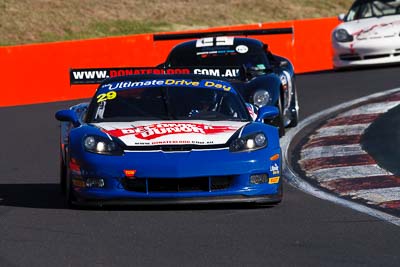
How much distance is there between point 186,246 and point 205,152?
59.8 inches

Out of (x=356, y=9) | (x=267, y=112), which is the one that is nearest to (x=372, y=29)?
(x=356, y=9)

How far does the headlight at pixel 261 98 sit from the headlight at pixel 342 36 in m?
7.78

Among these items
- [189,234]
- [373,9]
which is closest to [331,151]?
[189,234]

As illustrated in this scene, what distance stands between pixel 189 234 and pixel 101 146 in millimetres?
1401

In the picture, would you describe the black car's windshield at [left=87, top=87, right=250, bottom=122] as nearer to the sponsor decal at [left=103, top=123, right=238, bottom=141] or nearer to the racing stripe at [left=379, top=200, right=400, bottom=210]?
the sponsor decal at [left=103, top=123, right=238, bottom=141]

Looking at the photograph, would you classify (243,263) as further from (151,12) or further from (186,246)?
(151,12)

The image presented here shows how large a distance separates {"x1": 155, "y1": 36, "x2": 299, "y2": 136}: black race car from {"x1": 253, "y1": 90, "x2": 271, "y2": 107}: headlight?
0.08m

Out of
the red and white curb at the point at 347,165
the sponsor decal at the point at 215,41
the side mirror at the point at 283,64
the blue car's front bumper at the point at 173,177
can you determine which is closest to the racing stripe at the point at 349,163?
the red and white curb at the point at 347,165

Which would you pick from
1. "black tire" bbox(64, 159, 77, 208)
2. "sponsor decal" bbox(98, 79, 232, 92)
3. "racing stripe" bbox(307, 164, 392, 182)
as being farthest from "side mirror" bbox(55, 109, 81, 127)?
"racing stripe" bbox(307, 164, 392, 182)

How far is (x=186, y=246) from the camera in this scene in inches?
287

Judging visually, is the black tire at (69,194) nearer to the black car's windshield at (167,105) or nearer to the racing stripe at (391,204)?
the black car's windshield at (167,105)

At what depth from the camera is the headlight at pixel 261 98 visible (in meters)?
13.3

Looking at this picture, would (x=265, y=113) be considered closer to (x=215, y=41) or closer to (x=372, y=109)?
(x=215, y=41)

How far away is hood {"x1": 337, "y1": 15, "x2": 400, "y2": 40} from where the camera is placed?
67.7 feet
